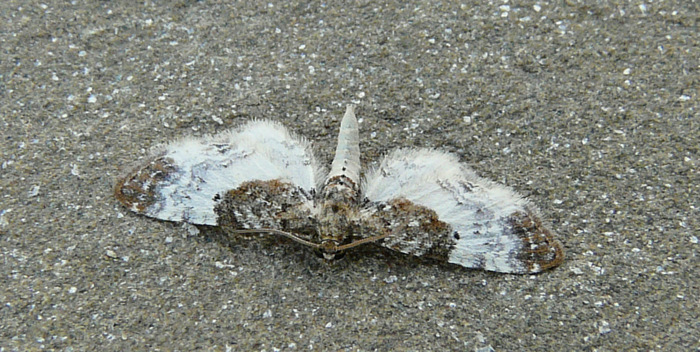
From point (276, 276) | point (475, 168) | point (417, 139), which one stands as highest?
point (417, 139)

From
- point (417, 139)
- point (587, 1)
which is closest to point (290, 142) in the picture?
point (417, 139)

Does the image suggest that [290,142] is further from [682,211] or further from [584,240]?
[682,211]

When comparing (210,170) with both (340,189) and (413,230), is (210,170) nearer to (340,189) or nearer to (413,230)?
(340,189)

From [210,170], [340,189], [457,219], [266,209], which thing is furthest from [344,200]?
[210,170]

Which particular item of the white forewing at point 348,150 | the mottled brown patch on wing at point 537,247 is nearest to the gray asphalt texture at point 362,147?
the mottled brown patch on wing at point 537,247

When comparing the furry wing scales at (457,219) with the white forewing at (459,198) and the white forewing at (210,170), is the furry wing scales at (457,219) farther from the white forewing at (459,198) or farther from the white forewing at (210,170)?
the white forewing at (210,170)

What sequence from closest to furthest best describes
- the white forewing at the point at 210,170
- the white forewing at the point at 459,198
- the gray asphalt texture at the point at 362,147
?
the gray asphalt texture at the point at 362,147
the white forewing at the point at 459,198
the white forewing at the point at 210,170

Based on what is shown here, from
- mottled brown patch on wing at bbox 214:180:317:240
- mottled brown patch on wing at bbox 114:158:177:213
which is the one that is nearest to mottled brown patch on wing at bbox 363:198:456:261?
mottled brown patch on wing at bbox 214:180:317:240
